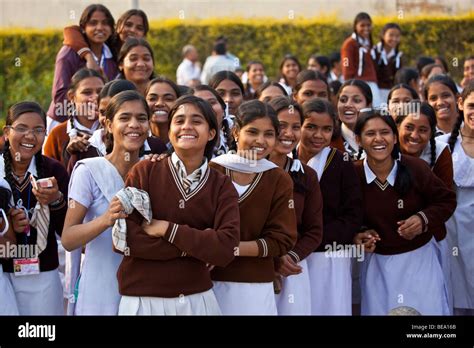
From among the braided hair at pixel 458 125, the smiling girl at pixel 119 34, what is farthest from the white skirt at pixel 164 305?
the smiling girl at pixel 119 34

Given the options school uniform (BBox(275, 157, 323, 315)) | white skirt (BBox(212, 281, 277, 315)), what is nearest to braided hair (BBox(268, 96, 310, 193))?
school uniform (BBox(275, 157, 323, 315))

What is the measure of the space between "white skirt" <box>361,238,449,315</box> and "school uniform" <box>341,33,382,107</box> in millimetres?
4695

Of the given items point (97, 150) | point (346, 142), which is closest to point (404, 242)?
point (346, 142)

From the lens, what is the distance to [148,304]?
14.2ft

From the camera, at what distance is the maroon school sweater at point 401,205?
17.9ft

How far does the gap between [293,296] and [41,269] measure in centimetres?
138

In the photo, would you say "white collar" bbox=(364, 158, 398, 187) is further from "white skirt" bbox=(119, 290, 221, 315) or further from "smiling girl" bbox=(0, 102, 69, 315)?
"smiling girl" bbox=(0, 102, 69, 315)

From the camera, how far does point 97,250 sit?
4.63 m

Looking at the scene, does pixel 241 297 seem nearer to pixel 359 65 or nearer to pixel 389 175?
pixel 389 175

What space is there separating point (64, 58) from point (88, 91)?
99 centimetres

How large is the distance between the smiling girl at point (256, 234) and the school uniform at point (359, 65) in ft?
18.1

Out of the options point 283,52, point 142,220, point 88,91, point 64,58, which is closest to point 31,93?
point 283,52

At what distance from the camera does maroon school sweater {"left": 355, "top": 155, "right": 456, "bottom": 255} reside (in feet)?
17.9

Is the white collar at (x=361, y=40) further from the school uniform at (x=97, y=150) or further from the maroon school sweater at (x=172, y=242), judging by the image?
the maroon school sweater at (x=172, y=242)
